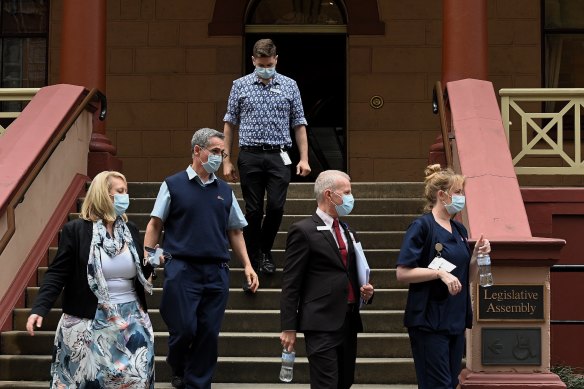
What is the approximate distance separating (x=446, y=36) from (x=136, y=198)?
348cm

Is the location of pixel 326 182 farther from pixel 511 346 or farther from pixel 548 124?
pixel 548 124

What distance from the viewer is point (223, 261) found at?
6938mm

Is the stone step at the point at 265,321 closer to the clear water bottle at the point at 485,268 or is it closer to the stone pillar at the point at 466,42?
the clear water bottle at the point at 485,268

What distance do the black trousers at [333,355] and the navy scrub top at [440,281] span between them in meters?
0.44

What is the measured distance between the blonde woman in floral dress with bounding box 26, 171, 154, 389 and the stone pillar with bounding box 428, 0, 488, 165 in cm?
521

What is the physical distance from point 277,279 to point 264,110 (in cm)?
140

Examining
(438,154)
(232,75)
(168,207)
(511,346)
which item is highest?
(232,75)

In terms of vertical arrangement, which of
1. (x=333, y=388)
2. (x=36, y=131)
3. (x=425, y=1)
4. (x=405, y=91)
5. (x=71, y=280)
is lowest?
(x=333, y=388)

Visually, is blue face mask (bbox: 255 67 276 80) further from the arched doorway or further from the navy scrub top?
the arched doorway

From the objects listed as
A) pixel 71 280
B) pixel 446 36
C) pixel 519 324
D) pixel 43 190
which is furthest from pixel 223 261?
pixel 446 36

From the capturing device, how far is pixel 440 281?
633cm

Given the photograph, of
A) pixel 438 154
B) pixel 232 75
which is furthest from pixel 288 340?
pixel 232 75

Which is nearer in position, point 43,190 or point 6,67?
point 43,190

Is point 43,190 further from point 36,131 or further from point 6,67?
point 6,67
